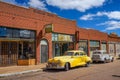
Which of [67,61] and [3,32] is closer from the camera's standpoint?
[67,61]

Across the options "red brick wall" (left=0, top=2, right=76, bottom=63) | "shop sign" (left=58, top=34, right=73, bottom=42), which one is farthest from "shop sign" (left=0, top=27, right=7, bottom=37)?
"shop sign" (left=58, top=34, right=73, bottom=42)

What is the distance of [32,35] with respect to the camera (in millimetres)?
23969

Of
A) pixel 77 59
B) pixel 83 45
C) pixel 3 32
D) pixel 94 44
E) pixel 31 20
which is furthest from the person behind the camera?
pixel 94 44

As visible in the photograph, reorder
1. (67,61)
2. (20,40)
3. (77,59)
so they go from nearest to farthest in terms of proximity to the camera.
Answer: (67,61), (77,59), (20,40)

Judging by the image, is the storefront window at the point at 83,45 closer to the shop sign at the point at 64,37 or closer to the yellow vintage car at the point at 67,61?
the shop sign at the point at 64,37

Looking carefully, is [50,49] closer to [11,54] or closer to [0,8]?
[11,54]

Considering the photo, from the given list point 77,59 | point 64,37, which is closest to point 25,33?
point 77,59

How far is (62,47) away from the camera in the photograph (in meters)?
30.2

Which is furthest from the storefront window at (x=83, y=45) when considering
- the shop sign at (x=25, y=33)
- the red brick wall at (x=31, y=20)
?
the shop sign at (x=25, y=33)

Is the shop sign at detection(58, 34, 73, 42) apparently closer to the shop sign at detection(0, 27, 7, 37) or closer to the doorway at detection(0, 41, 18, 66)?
the doorway at detection(0, 41, 18, 66)

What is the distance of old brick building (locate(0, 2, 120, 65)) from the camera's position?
20.7 metres

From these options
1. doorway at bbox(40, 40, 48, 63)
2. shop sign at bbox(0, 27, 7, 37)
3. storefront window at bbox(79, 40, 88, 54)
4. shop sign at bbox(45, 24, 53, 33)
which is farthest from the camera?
storefront window at bbox(79, 40, 88, 54)

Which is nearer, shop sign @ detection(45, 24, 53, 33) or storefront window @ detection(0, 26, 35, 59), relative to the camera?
storefront window @ detection(0, 26, 35, 59)

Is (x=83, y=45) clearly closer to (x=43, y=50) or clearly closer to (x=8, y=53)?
(x=43, y=50)
